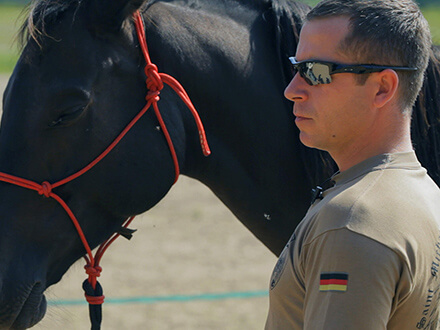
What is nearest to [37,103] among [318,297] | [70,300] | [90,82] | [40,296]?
[90,82]

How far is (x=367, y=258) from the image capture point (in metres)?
1.17

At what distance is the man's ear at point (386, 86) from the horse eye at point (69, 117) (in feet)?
4.10

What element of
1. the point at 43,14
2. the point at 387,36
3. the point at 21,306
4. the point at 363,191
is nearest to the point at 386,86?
the point at 387,36

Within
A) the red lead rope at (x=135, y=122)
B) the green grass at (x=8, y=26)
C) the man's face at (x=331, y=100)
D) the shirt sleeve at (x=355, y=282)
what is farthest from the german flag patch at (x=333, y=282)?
the green grass at (x=8, y=26)

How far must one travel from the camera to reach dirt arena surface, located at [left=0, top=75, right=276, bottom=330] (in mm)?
5000

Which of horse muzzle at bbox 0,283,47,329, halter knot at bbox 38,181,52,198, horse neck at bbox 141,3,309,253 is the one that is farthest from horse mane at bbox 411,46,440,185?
horse muzzle at bbox 0,283,47,329

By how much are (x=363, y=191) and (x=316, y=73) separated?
0.29 m

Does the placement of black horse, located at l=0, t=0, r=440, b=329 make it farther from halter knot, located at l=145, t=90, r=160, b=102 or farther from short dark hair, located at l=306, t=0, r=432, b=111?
short dark hair, located at l=306, t=0, r=432, b=111

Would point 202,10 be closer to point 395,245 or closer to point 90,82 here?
point 90,82

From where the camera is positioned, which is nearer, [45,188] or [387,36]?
[387,36]

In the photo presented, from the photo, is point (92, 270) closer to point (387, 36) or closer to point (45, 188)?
point (45, 188)

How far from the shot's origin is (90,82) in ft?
7.59

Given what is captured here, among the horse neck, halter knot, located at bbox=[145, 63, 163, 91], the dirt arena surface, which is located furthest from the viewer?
the dirt arena surface

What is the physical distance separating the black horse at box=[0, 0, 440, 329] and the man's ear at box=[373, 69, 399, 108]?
1.13 m
